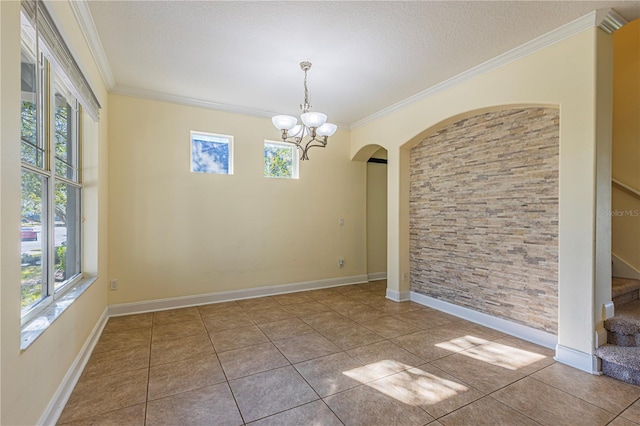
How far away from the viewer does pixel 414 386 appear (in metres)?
2.17

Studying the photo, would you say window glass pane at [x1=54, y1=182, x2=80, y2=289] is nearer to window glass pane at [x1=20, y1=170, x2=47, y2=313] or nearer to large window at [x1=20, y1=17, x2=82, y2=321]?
large window at [x1=20, y1=17, x2=82, y2=321]

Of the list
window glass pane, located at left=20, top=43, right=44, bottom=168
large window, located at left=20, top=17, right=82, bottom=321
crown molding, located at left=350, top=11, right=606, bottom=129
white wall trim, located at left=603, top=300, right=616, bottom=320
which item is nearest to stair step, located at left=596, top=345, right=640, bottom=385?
white wall trim, located at left=603, top=300, right=616, bottom=320

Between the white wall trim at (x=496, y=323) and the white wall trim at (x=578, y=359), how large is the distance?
192 millimetres

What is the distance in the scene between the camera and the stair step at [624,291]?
2834 millimetres

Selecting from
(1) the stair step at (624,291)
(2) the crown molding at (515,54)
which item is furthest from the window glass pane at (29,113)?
(1) the stair step at (624,291)

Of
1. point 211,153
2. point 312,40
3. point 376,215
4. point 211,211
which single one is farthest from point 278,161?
point 312,40

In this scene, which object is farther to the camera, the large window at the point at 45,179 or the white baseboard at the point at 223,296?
the white baseboard at the point at 223,296

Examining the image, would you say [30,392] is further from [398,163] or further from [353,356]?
[398,163]

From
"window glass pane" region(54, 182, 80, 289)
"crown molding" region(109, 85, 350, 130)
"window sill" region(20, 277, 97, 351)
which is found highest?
"crown molding" region(109, 85, 350, 130)

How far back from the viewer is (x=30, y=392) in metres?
1.51

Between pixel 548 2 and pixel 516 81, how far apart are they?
0.77 meters

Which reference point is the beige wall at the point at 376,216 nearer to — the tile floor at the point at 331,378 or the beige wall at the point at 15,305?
the tile floor at the point at 331,378

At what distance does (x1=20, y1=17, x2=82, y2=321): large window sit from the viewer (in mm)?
1735

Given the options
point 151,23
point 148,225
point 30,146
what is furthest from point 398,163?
point 30,146
